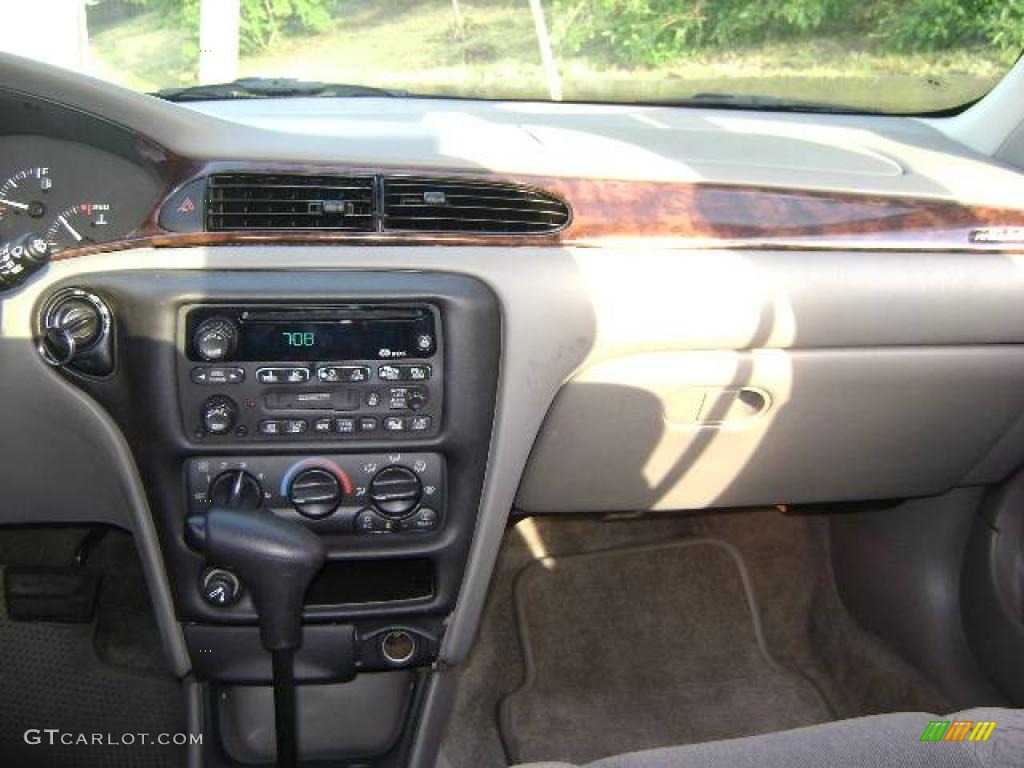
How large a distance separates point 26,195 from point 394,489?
83 centimetres

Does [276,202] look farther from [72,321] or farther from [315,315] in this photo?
[72,321]

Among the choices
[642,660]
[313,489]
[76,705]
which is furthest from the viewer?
[642,660]

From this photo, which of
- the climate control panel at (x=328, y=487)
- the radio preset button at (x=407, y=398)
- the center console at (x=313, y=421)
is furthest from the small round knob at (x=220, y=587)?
the radio preset button at (x=407, y=398)

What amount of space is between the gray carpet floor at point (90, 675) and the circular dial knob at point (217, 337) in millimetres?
875

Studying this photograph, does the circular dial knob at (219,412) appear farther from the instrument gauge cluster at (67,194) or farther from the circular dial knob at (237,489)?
the instrument gauge cluster at (67,194)

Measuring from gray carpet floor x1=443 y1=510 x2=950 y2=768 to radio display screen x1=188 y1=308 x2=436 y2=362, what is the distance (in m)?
1.11

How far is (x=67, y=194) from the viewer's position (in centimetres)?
197

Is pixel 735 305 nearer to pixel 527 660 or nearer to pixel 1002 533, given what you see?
pixel 1002 533

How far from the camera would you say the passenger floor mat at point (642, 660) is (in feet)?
8.72

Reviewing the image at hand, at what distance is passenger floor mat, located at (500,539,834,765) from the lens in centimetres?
266

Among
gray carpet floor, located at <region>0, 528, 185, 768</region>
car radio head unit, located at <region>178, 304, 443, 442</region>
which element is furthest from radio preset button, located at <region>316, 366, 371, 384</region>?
gray carpet floor, located at <region>0, 528, 185, 768</region>

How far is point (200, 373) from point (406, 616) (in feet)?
2.11

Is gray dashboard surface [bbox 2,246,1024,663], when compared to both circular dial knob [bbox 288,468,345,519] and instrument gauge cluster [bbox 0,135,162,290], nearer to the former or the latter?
instrument gauge cluster [bbox 0,135,162,290]

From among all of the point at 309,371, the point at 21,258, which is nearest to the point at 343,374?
the point at 309,371
